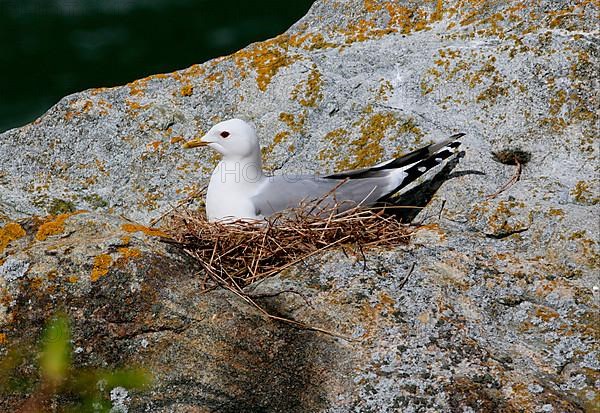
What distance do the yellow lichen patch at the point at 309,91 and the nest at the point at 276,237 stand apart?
0.62 meters

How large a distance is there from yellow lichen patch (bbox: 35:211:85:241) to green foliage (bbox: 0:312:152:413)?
1.96ft

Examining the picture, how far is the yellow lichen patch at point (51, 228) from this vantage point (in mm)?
3203

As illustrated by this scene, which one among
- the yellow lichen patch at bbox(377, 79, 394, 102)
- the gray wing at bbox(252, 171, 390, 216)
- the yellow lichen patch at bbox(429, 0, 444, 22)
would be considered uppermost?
the yellow lichen patch at bbox(429, 0, 444, 22)

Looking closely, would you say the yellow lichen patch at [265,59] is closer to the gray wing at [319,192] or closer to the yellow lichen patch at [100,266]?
the gray wing at [319,192]

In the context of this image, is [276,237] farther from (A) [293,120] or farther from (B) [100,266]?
(B) [100,266]

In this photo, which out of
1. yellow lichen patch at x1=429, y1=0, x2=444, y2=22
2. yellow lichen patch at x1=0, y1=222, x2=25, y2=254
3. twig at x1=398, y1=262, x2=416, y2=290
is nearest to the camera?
twig at x1=398, y1=262, x2=416, y2=290

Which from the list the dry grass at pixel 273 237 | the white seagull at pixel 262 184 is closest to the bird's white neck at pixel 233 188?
the white seagull at pixel 262 184

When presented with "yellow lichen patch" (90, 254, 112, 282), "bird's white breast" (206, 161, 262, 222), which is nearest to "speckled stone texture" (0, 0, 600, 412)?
"yellow lichen patch" (90, 254, 112, 282)

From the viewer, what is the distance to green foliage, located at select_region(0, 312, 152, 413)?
2.57m

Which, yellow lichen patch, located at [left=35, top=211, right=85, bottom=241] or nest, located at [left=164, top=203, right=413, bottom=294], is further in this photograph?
nest, located at [left=164, top=203, right=413, bottom=294]

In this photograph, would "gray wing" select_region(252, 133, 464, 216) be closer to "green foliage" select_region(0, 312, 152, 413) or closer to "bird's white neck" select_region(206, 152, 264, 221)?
"bird's white neck" select_region(206, 152, 264, 221)

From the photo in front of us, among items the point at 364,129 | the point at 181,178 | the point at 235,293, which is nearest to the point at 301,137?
the point at 364,129

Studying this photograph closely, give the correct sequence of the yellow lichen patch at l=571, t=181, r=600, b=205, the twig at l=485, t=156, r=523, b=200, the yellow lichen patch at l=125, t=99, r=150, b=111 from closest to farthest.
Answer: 1. the yellow lichen patch at l=571, t=181, r=600, b=205
2. the twig at l=485, t=156, r=523, b=200
3. the yellow lichen patch at l=125, t=99, r=150, b=111

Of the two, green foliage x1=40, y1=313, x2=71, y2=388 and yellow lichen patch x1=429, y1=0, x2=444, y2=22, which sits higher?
yellow lichen patch x1=429, y1=0, x2=444, y2=22
